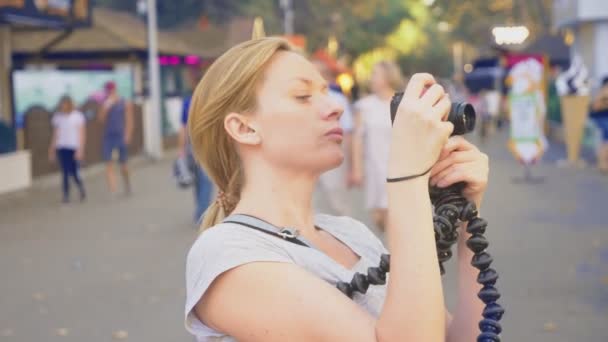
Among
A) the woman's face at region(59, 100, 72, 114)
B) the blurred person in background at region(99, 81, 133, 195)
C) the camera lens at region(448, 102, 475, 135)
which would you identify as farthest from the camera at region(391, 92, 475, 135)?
the blurred person in background at region(99, 81, 133, 195)

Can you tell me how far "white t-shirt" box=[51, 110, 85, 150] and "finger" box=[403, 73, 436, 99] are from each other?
1444 cm

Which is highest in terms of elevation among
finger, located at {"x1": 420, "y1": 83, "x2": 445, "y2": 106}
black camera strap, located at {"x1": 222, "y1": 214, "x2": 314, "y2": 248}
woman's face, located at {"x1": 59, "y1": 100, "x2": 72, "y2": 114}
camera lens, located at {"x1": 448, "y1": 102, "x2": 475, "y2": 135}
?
woman's face, located at {"x1": 59, "y1": 100, "x2": 72, "y2": 114}

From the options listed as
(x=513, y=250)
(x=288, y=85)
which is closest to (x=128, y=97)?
(x=513, y=250)

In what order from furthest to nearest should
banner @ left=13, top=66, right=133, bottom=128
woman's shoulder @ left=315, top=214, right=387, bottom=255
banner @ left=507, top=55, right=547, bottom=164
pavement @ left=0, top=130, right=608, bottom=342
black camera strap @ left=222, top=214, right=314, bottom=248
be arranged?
1. banner @ left=13, top=66, right=133, bottom=128
2. banner @ left=507, top=55, right=547, bottom=164
3. pavement @ left=0, top=130, right=608, bottom=342
4. woman's shoulder @ left=315, top=214, right=387, bottom=255
5. black camera strap @ left=222, top=214, right=314, bottom=248

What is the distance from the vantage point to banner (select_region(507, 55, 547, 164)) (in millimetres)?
16875

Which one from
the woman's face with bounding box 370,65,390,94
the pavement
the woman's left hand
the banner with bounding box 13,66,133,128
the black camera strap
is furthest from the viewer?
the banner with bounding box 13,66,133,128

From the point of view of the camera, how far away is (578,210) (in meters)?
13.7

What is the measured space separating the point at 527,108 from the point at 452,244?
15483 mm

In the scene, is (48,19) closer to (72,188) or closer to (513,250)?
(72,188)

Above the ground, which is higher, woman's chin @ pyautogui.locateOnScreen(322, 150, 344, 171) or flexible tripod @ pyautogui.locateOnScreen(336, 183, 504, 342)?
woman's chin @ pyautogui.locateOnScreen(322, 150, 344, 171)

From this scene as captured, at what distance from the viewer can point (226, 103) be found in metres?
2.11

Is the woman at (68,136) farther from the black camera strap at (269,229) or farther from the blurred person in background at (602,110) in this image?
the black camera strap at (269,229)

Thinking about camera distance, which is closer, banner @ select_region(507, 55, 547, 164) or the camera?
the camera

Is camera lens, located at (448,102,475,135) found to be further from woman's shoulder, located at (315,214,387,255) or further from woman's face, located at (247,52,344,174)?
woman's shoulder, located at (315,214,387,255)
